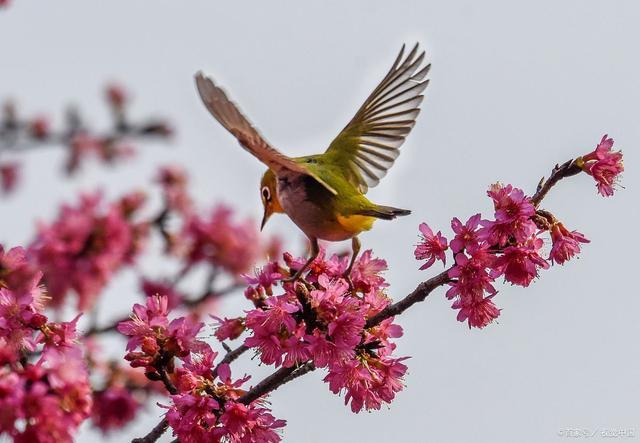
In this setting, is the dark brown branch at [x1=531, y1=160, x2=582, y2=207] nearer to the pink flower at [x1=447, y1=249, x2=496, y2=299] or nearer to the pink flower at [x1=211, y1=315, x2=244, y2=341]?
the pink flower at [x1=447, y1=249, x2=496, y2=299]

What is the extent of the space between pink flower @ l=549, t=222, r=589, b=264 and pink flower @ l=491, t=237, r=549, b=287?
148mm

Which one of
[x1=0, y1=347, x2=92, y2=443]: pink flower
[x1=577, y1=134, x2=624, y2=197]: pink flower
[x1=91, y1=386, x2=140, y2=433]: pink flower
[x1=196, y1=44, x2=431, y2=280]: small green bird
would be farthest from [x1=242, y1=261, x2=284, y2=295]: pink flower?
[x1=91, y1=386, x2=140, y2=433]: pink flower

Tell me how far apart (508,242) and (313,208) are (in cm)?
97

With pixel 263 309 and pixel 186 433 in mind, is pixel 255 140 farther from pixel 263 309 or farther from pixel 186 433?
pixel 186 433

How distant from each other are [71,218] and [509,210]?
528 centimetres

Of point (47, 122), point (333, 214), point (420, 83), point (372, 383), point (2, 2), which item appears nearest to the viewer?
point (372, 383)

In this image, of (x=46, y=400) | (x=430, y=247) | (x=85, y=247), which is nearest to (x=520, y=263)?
(x=430, y=247)

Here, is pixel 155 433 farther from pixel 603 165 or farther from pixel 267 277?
pixel 603 165

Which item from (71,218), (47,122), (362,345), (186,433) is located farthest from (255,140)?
(47,122)

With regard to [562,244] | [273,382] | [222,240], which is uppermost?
[222,240]

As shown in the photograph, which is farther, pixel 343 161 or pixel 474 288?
pixel 343 161

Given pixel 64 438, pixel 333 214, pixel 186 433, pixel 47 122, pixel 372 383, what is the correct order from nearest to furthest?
pixel 64 438 < pixel 186 433 < pixel 372 383 < pixel 333 214 < pixel 47 122

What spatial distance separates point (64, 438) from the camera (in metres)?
2.92

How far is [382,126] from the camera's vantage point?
4.96 meters
